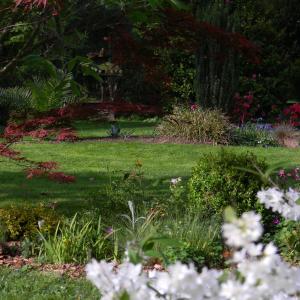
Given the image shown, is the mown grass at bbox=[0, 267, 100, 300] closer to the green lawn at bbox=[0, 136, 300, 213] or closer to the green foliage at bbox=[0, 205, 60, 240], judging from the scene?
the green foliage at bbox=[0, 205, 60, 240]

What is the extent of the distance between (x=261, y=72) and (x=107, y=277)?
19124 mm

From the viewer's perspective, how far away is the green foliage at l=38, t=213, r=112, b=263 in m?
4.84

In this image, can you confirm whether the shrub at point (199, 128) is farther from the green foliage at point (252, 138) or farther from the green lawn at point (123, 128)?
the green lawn at point (123, 128)

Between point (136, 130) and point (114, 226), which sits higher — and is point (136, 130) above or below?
below

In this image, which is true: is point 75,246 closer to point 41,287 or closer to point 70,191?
point 41,287

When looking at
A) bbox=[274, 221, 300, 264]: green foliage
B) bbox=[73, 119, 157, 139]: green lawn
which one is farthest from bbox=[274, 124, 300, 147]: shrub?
bbox=[274, 221, 300, 264]: green foliage

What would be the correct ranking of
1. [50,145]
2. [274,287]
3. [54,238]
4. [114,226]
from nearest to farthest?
[274,287] → [54,238] → [114,226] → [50,145]

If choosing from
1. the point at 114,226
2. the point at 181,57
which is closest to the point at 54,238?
the point at 114,226

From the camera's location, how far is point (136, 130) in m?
16.3

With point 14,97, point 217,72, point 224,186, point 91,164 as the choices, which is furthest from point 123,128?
point 224,186

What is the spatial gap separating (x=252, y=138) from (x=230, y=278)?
12.7 m

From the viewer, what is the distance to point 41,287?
13.9ft

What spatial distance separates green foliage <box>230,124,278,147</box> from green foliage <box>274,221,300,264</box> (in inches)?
325

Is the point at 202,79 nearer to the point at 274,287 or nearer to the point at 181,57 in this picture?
the point at 181,57
